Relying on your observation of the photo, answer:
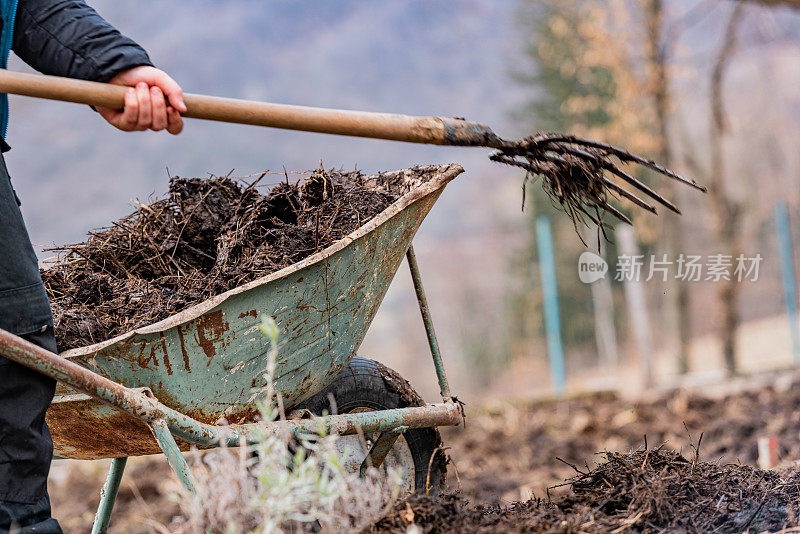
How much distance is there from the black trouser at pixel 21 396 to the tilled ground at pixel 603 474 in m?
0.28

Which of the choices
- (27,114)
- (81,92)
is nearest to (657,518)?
(81,92)

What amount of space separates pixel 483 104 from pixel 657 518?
49.8m

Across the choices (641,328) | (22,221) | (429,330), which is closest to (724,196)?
(641,328)

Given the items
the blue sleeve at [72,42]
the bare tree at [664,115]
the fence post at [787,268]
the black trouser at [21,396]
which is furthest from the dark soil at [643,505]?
the bare tree at [664,115]

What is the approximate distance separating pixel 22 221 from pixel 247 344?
2.24 ft

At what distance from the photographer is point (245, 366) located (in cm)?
223

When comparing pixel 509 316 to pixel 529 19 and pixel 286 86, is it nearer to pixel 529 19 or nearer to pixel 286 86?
pixel 529 19

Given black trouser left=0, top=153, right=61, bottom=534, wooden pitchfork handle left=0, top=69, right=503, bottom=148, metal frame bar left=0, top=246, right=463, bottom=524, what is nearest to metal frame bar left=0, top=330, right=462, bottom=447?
metal frame bar left=0, top=246, right=463, bottom=524

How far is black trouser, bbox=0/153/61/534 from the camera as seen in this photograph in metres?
1.84

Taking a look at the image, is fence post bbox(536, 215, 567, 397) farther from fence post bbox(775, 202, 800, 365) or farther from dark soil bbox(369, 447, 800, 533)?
dark soil bbox(369, 447, 800, 533)

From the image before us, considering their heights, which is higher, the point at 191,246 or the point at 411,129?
the point at 411,129

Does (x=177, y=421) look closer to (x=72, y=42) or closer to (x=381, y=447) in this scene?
(x=381, y=447)

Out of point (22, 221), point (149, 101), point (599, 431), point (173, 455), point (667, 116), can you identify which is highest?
point (667, 116)

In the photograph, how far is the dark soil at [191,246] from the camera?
2.22 metres
